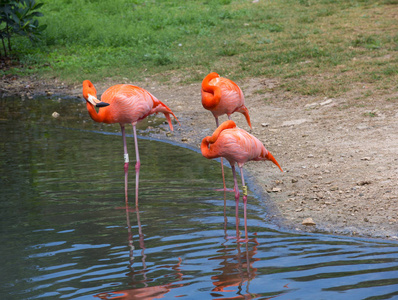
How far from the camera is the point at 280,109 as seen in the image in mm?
7754

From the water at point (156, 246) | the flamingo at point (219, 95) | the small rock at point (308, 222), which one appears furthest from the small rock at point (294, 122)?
the small rock at point (308, 222)

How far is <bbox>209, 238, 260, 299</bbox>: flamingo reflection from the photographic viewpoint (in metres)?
3.28

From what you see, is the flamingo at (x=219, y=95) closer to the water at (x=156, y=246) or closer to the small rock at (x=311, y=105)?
the water at (x=156, y=246)

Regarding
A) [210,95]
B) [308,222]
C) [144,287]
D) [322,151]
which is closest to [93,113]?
[210,95]

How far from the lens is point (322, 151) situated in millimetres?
5922

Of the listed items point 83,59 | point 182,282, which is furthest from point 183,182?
point 83,59

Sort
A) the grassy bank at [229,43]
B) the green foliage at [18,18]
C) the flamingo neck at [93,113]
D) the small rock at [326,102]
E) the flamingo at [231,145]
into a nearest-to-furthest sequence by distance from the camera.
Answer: the flamingo at [231,145], the flamingo neck at [93,113], the small rock at [326,102], the grassy bank at [229,43], the green foliage at [18,18]

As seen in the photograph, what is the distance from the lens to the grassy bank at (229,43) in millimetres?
8820

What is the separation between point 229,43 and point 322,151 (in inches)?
234

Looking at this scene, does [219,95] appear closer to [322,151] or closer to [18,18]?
[322,151]

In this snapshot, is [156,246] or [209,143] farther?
[209,143]

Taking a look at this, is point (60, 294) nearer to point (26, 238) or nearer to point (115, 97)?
point (26, 238)

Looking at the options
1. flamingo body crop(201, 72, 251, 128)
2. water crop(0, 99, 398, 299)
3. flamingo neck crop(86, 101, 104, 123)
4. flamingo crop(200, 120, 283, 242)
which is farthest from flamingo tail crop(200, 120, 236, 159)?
flamingo neck crop(86, 101, 104, 123)

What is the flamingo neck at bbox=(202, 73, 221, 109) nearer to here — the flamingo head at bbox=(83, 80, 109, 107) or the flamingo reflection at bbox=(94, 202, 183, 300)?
the flamingo head at bbox=(83, 80, 109, 107)
